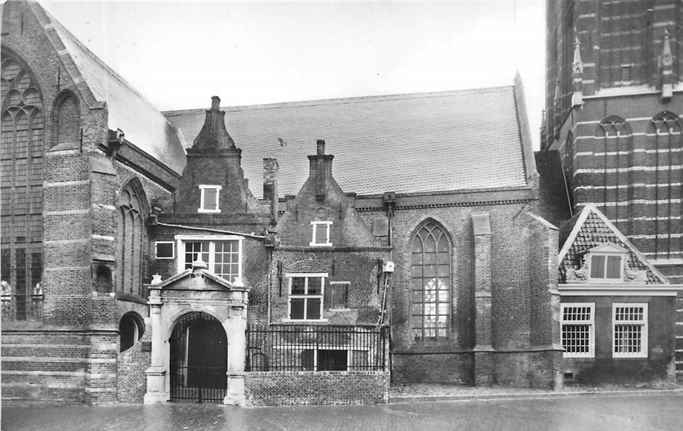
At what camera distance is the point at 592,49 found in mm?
28797

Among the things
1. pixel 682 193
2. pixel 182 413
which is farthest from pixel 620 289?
pixel 182 413

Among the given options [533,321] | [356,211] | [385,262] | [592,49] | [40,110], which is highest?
[592,49]

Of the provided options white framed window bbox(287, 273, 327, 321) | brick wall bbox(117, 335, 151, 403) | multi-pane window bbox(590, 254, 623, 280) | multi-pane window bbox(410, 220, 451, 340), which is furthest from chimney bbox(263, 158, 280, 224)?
multi-pane window bbox(590, 254, 623, 280)

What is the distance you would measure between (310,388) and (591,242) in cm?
1305

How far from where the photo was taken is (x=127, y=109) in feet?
82.2

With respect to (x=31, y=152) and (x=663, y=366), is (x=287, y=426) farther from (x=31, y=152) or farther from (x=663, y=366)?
(x=663, y=366)

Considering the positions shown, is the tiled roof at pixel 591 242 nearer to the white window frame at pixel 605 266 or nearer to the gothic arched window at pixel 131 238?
Answer: the white window frame at pixel 605 266

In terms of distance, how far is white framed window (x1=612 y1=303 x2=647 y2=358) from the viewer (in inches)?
951

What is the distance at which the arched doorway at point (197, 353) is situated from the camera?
20141 mm

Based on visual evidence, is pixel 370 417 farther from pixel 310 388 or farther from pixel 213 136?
pixel 213 136

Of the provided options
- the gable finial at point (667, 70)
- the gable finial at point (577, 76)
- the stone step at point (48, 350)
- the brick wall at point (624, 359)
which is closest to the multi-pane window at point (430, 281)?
the brick wall at point (624, 359)

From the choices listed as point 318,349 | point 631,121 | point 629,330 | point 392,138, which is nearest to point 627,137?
point 631,121

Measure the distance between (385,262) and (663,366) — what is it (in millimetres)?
10777

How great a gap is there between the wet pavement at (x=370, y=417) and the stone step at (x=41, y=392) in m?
0.72
